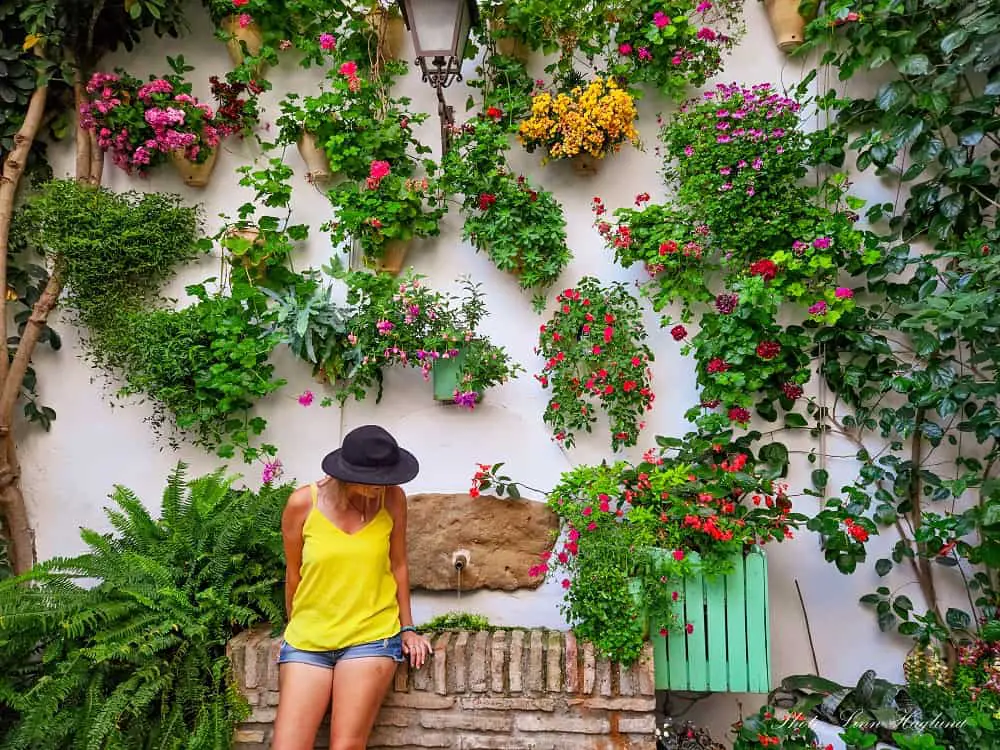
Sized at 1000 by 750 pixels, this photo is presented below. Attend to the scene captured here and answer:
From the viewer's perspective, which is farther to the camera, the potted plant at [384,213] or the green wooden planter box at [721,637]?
the potted plant at [384,213]

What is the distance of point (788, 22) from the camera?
315cm

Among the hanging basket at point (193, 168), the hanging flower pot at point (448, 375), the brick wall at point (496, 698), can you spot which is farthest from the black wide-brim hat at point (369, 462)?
the hanging basket at point (193, 168)

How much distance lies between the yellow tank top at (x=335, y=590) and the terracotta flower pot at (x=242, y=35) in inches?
87.1

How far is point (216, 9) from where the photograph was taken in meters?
3.29

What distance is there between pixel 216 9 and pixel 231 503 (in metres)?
2.29

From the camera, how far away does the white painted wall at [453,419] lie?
3131mm

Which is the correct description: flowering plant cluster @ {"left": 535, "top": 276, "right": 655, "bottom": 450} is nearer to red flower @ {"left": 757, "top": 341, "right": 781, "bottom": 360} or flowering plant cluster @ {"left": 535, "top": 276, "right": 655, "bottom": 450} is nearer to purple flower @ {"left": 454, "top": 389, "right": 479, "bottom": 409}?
purple flower @ {"left": 454, "top": 389, "right": 479, "bottom": 409}

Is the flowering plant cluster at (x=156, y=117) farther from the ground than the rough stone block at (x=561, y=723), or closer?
farther from the ground

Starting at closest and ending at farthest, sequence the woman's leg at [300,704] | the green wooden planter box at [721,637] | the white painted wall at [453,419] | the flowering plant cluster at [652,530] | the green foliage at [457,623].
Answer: the woman's leg at [300,704] → the flowering plant cluster at [652,530] → the green wooden planter box at [721,637] → the green foliage at [457,623] → the white painted wall at [453,419]

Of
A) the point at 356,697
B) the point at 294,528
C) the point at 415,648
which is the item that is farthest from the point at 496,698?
the point at 294,528

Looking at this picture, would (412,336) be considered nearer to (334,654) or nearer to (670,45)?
(334,654)

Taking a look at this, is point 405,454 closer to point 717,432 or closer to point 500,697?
point 500,697

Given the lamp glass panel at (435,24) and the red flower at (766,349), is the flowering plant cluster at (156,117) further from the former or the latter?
the red flower at (766,349)

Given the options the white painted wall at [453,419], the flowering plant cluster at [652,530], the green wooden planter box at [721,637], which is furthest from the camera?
the white painted wall at [453,419]
